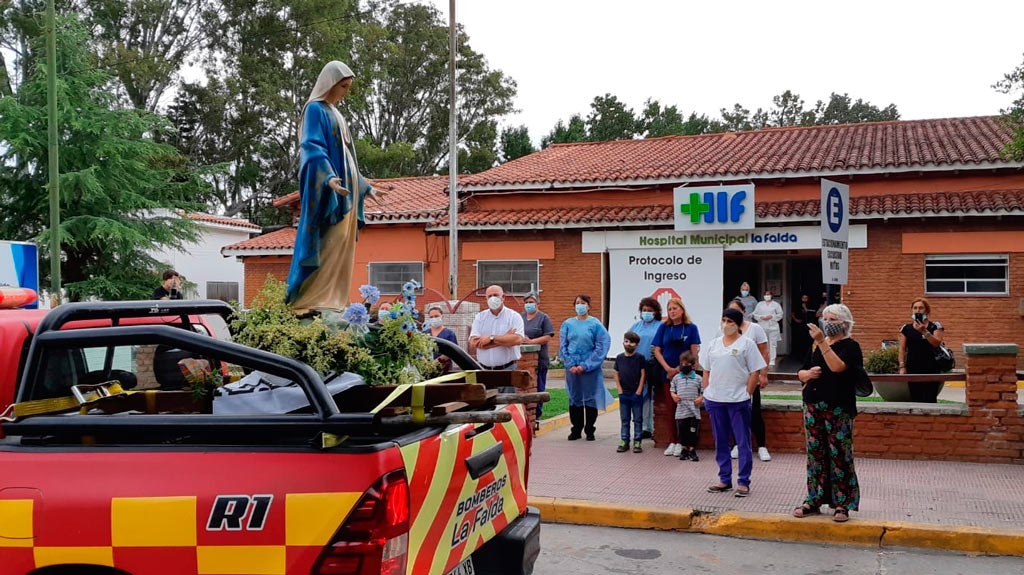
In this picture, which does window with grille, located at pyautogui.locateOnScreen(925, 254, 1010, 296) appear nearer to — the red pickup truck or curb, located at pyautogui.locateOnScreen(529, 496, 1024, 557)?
curb, located at pyautogui.locateOnScreen(529, 496, 1024, 557)

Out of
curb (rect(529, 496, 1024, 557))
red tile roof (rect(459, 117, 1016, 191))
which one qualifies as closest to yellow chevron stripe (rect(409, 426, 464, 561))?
curb (rect(529, 496, 1024, 557))

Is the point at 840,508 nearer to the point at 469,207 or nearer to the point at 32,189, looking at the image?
the point at 469,207

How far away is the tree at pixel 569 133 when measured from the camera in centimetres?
4317

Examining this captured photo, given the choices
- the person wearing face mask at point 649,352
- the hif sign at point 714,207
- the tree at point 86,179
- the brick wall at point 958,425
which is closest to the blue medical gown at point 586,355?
the person wearing face mask at point 649,352

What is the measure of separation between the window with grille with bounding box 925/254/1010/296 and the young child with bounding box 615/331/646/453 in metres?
11.0

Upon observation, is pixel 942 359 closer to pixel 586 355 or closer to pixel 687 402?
pixel 687 402

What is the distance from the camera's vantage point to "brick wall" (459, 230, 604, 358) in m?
20.9

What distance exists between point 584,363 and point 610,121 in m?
37.5

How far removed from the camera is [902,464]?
8.95m

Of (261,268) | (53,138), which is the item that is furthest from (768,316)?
(261,268)

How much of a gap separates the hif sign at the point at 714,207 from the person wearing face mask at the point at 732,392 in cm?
1183

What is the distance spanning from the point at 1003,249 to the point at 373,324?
55.7 feet

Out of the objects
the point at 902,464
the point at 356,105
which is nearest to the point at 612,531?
the point at 902,464

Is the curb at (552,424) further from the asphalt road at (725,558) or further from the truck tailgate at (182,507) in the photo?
the truck tailgate at (182,507)
